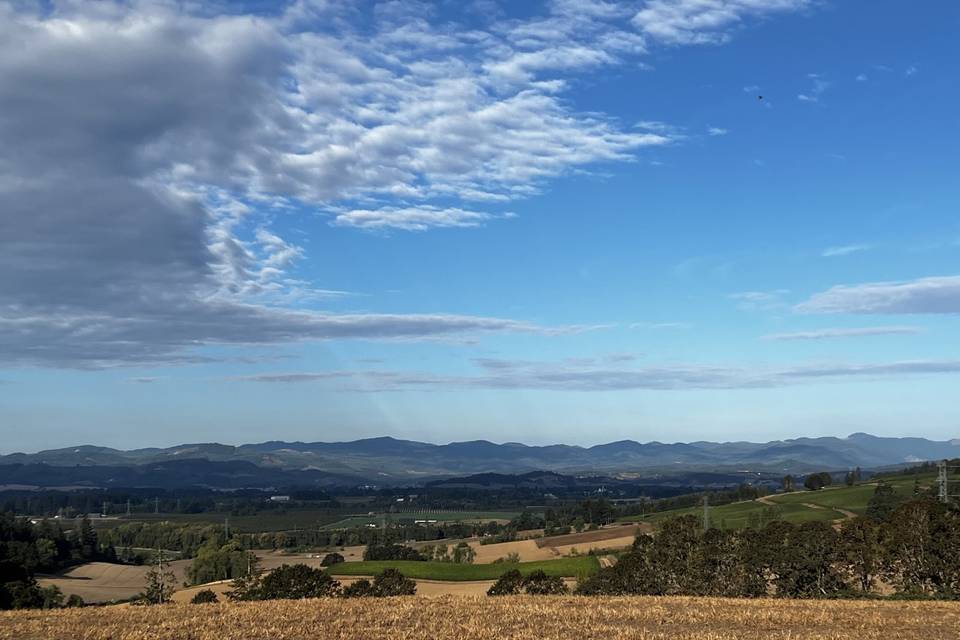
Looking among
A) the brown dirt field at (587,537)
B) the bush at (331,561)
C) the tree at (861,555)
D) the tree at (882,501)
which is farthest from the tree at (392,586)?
the tree at (882,501)

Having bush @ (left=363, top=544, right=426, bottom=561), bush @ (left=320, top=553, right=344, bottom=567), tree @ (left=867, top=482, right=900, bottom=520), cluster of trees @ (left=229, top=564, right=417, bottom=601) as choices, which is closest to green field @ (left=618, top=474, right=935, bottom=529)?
tree @ (left=867, top=482, right=900, bottom=520)

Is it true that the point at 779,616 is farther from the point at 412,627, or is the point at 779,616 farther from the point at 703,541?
the point at 703,541

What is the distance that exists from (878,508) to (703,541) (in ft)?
309

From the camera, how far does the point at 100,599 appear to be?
133125 millimetres

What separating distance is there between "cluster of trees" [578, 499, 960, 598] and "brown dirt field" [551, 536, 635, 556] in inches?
3114

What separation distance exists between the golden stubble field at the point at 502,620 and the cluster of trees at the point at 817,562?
20.7m

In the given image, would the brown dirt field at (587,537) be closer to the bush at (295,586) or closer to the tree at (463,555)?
the tree at (463,555)

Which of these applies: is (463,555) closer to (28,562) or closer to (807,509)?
(28,562)

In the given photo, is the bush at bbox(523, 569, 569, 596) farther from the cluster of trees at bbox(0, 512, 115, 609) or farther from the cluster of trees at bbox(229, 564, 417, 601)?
the cluster of trees at bbox(0, 512, 115, 609)

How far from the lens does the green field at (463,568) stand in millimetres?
118250

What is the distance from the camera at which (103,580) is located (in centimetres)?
16575

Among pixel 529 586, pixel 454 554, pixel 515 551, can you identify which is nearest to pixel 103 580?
pixel 454 554

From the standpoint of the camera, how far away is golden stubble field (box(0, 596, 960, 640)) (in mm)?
33031

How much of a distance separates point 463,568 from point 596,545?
39.6m
